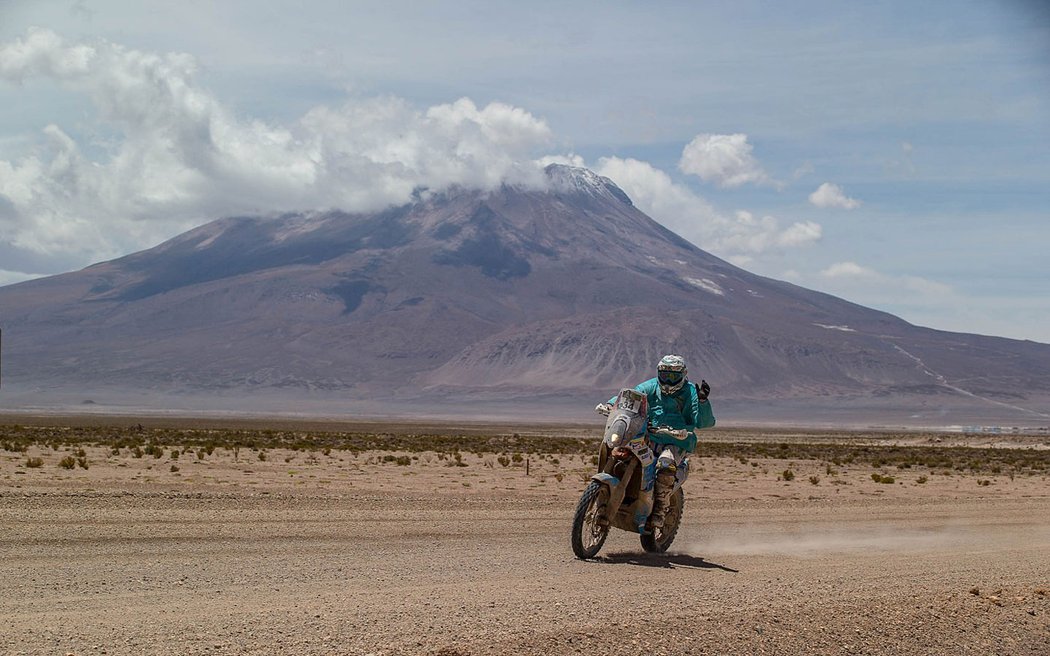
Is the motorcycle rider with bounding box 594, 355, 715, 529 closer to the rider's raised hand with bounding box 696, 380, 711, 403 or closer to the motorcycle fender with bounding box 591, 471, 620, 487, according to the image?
the rider's raised hand with bounding box 696, 380, 711, 403

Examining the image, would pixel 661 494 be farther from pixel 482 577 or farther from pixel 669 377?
pixel 482 577

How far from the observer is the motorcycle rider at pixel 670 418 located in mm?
11969

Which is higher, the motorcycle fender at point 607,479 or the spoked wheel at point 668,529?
the motorcycle fender at point 607,479

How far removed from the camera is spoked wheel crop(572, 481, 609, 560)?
446 inches

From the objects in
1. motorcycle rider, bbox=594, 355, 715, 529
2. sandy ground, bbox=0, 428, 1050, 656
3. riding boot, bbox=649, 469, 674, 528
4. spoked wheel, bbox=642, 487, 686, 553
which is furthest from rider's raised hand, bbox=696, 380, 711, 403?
sandy ground, bbox=0, 428, 1050, 656

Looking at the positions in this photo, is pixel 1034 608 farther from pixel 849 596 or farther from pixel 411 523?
pixel 411 523

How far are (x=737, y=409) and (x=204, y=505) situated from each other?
175698mm

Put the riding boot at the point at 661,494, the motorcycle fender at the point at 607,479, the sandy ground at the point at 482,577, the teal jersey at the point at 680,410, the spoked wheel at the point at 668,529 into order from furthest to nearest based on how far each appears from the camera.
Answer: the spoked wheel at the point at 668,529 → the teal jersey at the point at 680,410 → the riding boot at the point at 661,494 → the motorcycle fender at the point at 607,479 → the sandy ground at the point at 482,577

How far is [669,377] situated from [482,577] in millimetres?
3302

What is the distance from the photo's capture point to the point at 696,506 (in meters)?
19.6

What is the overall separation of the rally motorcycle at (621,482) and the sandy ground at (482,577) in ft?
1.04

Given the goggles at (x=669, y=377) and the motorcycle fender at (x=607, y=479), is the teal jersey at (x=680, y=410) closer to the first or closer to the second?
the goggles at (x=669, y=377)

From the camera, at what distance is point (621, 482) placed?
11.7m

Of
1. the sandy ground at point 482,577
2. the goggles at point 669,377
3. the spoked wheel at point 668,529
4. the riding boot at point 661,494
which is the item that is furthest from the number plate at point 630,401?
the sandy ground at point 482,577
